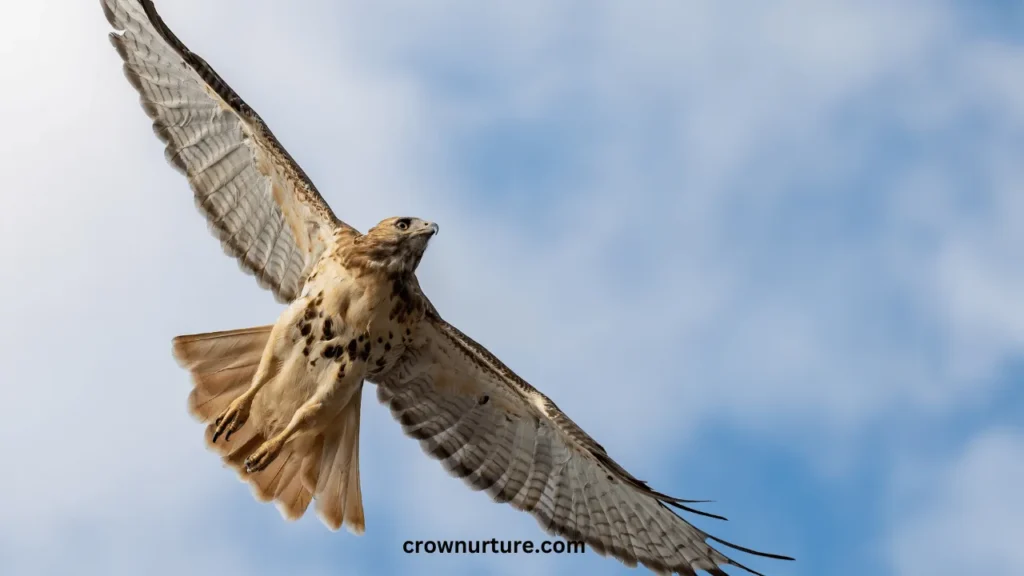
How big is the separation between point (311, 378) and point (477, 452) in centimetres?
164

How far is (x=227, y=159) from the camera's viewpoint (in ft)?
34.7

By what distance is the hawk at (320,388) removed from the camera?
10.0 metres

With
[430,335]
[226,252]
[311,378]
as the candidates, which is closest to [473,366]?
Answer: [430,335]

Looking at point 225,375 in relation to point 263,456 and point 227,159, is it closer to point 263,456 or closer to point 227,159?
point 263,456

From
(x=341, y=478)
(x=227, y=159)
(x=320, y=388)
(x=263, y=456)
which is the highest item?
(x=227, y=159)

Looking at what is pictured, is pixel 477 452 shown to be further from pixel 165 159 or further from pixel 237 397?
pixel 165 159

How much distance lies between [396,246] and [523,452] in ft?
7.05

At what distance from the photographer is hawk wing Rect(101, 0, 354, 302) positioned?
10.3 m

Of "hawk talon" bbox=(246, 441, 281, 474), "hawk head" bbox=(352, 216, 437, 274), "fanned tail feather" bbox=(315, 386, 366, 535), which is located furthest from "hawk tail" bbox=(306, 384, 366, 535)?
"hawk head" bbox=(352, 216, 437, 274)

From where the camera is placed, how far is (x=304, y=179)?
10.4m

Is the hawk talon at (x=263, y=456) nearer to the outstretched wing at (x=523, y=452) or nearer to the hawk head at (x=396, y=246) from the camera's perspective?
the outstretched wing at (x=523, y=452)

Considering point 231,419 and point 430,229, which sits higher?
point 430,229

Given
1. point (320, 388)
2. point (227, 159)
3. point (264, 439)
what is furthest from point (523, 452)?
point (227, 159)

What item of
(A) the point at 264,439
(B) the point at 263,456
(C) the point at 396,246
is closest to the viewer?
(C) the point at 396,246
